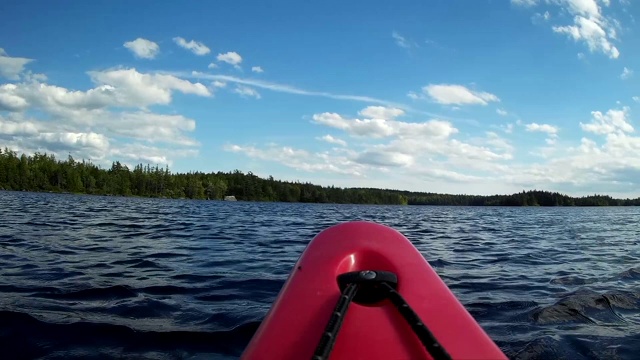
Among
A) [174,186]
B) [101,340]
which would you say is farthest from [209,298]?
[174,186]

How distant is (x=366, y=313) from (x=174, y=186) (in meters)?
146

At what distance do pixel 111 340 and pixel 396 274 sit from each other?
310 cm

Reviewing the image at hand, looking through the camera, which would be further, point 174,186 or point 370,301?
point 174,186

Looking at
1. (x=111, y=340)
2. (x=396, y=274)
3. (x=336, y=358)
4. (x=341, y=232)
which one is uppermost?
(x=341, y=232)

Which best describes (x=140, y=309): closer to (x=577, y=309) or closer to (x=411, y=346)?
(x=411, y=346)

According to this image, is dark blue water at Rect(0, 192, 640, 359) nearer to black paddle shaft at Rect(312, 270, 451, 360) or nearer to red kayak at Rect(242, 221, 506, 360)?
red kayak at Rect(242, 221, 506, 360)

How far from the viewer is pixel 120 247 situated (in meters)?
11.0

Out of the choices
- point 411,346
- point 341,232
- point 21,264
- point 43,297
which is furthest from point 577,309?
point 21,264

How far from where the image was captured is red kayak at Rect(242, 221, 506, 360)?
2.22 meters

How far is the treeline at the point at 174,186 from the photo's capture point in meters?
114

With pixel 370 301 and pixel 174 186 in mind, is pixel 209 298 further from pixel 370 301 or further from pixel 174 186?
pixel 174 186

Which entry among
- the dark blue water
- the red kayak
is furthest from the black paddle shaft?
the dark blue water

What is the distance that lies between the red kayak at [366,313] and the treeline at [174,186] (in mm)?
128057

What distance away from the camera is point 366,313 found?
249 cm
